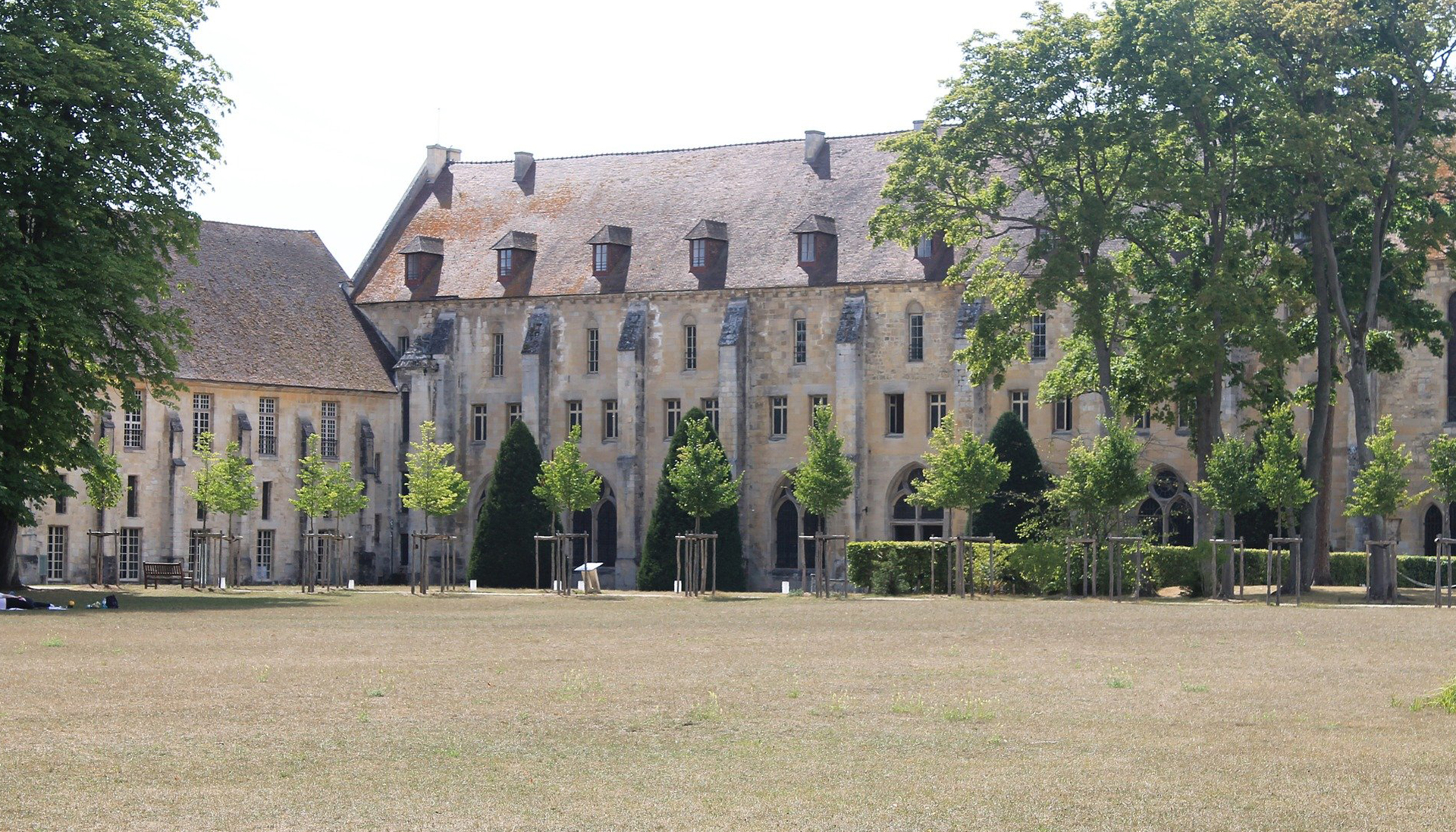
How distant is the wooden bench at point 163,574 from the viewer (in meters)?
62.6

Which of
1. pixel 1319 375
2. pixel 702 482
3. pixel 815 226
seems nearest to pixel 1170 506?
pixel 1319 375

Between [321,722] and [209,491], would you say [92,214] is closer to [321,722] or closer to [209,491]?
[209,491]

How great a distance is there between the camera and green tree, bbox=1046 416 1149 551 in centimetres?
5269

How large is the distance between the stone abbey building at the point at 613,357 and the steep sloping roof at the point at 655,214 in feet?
0.39

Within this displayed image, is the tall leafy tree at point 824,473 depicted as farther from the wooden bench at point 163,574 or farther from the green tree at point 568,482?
the wooden bench at point 163,574

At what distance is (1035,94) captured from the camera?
51.9 m

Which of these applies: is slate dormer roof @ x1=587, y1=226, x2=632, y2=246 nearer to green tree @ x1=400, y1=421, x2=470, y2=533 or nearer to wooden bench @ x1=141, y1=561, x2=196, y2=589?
green tree @ x1=400, y1=421, x2=470, y2=533

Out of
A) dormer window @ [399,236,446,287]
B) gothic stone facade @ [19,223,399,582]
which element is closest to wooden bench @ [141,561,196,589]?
gothic stone facade @ [19,223,399,582]

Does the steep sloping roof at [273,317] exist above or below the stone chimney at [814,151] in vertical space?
below

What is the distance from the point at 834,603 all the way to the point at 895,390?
73.6ft

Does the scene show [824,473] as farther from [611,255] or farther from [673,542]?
[611,255]

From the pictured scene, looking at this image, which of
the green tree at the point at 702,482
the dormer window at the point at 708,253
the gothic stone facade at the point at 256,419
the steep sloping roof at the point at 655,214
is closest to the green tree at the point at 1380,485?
the green tree at the point at 702,482

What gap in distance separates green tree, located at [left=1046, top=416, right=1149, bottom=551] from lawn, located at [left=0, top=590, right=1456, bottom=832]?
1945 cm

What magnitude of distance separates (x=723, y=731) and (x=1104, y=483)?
35.4 m
